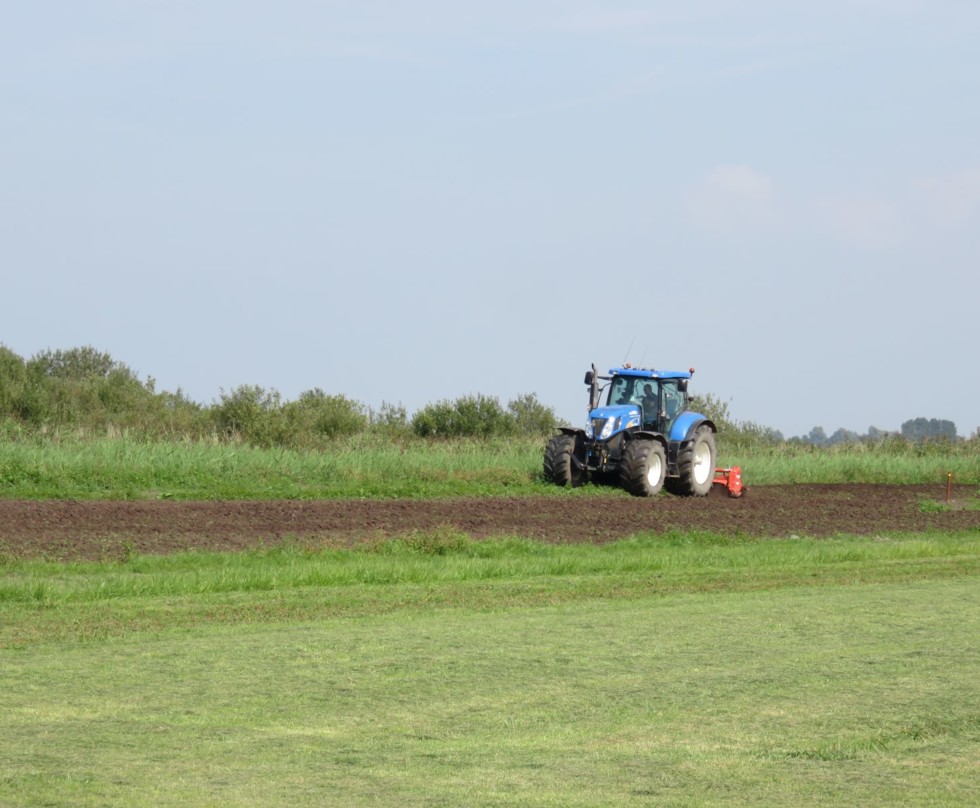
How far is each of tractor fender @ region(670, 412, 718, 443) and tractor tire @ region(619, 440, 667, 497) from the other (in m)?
0.81

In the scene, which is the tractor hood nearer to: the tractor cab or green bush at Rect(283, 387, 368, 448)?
the tractor cab

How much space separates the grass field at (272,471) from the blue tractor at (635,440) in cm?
65

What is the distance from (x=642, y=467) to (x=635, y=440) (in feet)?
2.32

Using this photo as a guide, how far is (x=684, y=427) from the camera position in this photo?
86.8 ft

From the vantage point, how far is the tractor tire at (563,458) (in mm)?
25656

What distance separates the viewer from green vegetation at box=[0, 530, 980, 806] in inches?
232

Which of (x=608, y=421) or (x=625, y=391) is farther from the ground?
(x=625, y=391)

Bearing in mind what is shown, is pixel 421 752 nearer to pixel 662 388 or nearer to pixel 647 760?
pixel 647 760

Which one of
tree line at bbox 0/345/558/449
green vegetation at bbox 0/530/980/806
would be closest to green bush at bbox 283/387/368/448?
tree line at bbox 0/345/558/449

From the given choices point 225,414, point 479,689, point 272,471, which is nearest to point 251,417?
point 225,414

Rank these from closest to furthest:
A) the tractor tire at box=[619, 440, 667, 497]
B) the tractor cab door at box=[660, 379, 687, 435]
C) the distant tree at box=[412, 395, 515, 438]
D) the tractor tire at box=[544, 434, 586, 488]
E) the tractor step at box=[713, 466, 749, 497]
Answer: the tractor tire at box=[619, 440, 667, 497]
the tractor tire at box=[544, 434, 586, 488]
the tractor cab door at box=[660, 379, 687, 435]
the tractor step at box=[713, 466, 749, 497]
the distant tree at box=[412, 395, 515, 438]

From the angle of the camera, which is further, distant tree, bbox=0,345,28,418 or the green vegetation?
distant tree, bbox=0,345,28,418

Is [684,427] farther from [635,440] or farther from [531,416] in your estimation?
[531,416]

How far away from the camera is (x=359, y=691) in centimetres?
800
